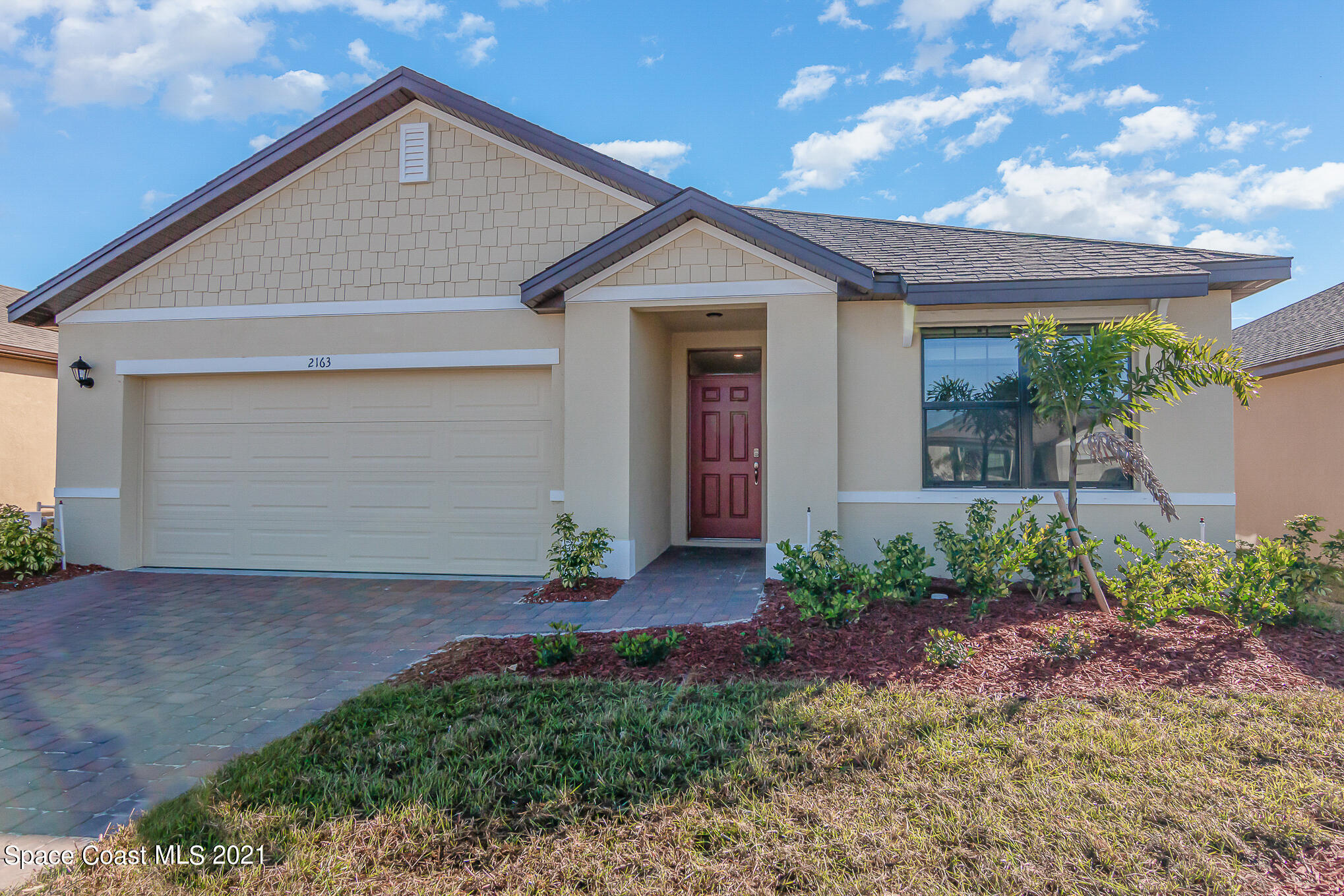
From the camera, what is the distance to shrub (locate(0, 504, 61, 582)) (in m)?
8.07

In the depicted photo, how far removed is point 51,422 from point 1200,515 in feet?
57.2

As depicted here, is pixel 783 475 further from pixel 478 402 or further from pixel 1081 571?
pixel 478 402

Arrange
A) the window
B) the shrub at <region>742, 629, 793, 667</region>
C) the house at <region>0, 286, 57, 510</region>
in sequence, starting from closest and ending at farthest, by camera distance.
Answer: the shrub at <region>742, 629, 793, 667</region>, the window, the house at <region>0, 286, 57, 510</region>

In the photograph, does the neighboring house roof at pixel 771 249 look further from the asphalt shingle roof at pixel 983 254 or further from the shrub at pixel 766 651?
the shrub at pixel 766 651

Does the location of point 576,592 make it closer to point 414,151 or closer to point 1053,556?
point 1053,556

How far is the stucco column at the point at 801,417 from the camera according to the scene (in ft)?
23.0

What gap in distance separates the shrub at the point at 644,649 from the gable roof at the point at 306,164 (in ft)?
16.4

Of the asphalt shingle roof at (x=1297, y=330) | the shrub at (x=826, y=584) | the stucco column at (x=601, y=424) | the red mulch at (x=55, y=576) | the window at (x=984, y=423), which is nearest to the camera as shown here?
the shrub at (x=826, y=584)

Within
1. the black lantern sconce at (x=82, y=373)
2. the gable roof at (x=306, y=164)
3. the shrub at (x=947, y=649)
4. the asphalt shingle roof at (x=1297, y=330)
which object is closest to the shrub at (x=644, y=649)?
the shrub at (x=947, y=649)

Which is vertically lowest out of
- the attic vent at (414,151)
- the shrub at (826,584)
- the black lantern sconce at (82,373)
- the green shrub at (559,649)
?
the green shrub at (559,649)

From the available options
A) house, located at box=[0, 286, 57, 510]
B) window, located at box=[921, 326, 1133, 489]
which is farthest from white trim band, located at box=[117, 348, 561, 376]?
house, located at box=[0, 286, 57, 510]

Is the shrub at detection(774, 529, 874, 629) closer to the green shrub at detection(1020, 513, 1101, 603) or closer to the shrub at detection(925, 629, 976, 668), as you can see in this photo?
the shrub at detection(925, 629, 976, 668)

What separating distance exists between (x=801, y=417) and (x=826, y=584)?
2086 mm

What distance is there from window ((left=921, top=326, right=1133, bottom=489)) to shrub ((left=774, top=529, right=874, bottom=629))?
2060mm
